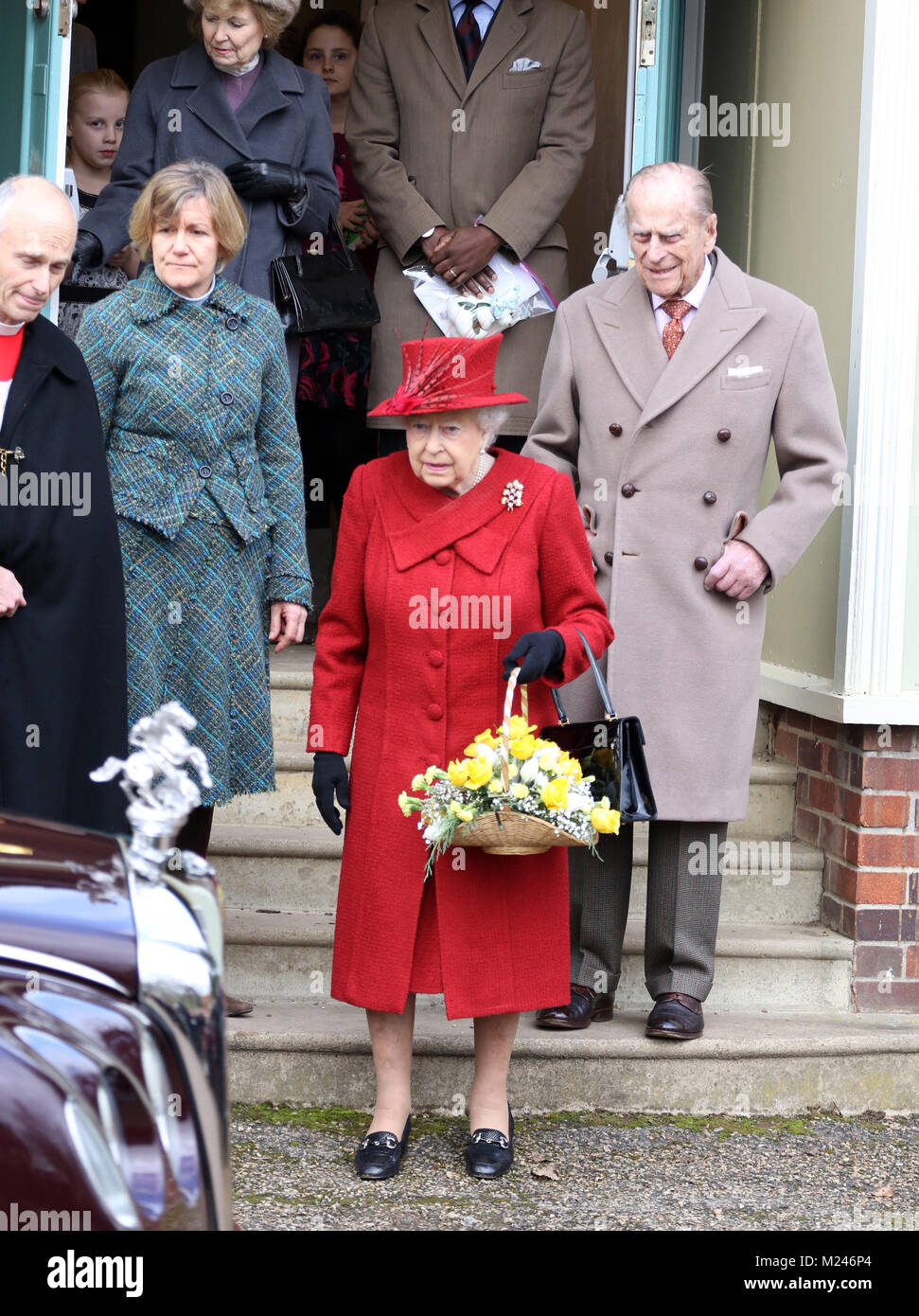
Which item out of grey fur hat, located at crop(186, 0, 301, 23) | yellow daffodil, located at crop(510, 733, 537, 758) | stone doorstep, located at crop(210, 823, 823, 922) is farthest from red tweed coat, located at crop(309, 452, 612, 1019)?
A: grey fur hat, located at crop(186, 0, 301, 23)

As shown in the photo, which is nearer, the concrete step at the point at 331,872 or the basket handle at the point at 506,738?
the basket handle at the point at 506,738

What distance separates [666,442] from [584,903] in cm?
116

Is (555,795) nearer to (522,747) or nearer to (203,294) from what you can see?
(522,747)

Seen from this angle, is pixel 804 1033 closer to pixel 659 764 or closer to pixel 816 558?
pixel 659 764

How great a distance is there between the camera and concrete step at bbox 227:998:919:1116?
13.1 feet

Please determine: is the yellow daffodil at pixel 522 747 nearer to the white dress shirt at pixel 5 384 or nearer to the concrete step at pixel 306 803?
the white dress shirt at pixel 5 384

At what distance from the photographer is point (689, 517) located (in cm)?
399

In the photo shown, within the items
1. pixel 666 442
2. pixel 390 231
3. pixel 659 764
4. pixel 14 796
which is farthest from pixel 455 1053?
pixel 390 231

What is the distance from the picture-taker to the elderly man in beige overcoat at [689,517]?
3.97 m

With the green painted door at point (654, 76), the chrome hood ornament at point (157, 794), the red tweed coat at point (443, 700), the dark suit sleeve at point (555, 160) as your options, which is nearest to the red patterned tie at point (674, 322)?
the red tweed coat at point (443, 700)

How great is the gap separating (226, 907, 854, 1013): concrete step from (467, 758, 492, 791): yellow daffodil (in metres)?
1.44

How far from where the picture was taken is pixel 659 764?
4.02 m

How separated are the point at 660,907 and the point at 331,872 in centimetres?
101

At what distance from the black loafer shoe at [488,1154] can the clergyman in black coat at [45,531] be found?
107cm
